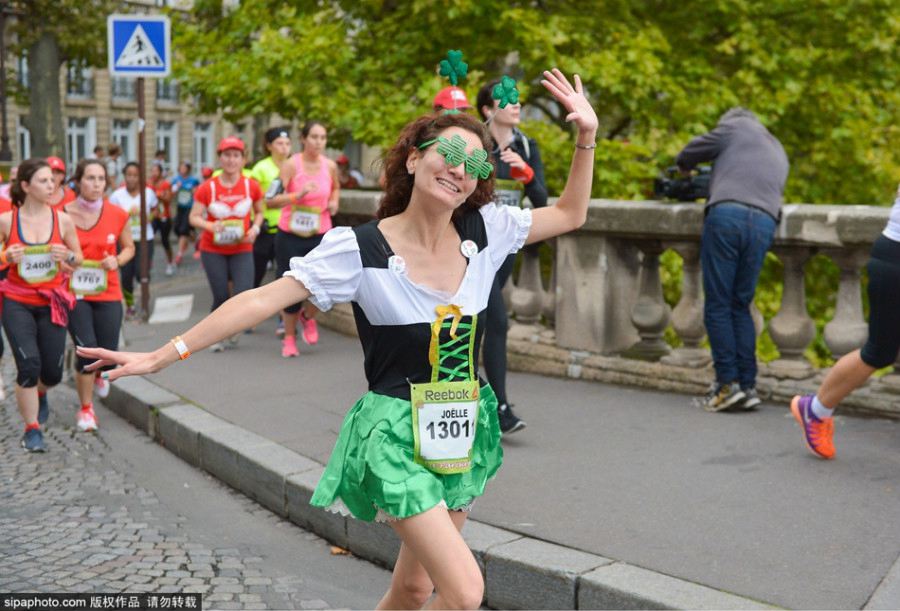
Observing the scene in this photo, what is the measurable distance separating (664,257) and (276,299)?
9.21 metres

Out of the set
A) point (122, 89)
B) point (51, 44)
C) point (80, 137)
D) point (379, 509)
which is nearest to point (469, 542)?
point (379, 509)

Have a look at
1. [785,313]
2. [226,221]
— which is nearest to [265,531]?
[785,313]

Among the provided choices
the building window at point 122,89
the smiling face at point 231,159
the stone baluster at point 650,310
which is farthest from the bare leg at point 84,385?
the building window at point 122,89

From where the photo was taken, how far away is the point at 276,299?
347cm

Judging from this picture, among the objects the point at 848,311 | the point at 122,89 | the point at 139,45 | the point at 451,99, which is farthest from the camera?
the point at 122,89

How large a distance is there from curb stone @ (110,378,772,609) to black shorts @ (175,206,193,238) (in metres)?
16.3

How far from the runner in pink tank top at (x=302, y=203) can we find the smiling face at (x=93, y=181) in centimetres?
223

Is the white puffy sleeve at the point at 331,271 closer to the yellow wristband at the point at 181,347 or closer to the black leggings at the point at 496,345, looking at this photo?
the yellow wristband at the point at 181,347

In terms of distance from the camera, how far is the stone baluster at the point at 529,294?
899 cm

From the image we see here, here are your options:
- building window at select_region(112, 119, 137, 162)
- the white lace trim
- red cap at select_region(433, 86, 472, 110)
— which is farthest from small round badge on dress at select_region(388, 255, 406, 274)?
building window at select_region(112, 119, 137, 162)

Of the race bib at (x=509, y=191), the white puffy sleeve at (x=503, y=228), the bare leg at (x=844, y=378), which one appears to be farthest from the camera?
the race bib at (x=509, y=191)

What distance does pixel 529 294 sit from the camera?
9.00 meters

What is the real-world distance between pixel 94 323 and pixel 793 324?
4533 millimetres

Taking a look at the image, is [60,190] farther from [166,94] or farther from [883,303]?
[166,94]
